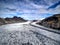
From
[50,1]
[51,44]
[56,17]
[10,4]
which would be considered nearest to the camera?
[51,44]

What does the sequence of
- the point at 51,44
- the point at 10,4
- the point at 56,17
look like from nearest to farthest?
1. the point at 51,44
2. the point at 10,4
3. the point at 56,17

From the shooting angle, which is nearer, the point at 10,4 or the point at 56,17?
the point at 10,4

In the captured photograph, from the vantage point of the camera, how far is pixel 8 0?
15.7ft

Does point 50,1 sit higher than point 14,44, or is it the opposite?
point 50,1

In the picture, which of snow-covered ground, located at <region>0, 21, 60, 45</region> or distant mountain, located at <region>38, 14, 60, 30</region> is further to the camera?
distant mountain, located at <region>38, 14, 60, 30</region>

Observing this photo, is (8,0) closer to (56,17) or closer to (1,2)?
(1,2)

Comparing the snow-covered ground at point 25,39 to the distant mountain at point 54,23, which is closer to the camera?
the snow-covered ground at point 25,39

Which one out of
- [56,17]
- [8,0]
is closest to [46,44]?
[8,0]

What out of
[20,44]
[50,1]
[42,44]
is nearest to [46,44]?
[42,44]

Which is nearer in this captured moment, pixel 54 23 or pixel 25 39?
pixel 25 39

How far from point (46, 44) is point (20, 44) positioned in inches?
31.4

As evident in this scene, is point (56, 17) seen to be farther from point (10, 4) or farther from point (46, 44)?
point (46, 44)

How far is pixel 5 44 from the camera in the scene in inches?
104

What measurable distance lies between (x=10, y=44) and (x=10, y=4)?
302cm
